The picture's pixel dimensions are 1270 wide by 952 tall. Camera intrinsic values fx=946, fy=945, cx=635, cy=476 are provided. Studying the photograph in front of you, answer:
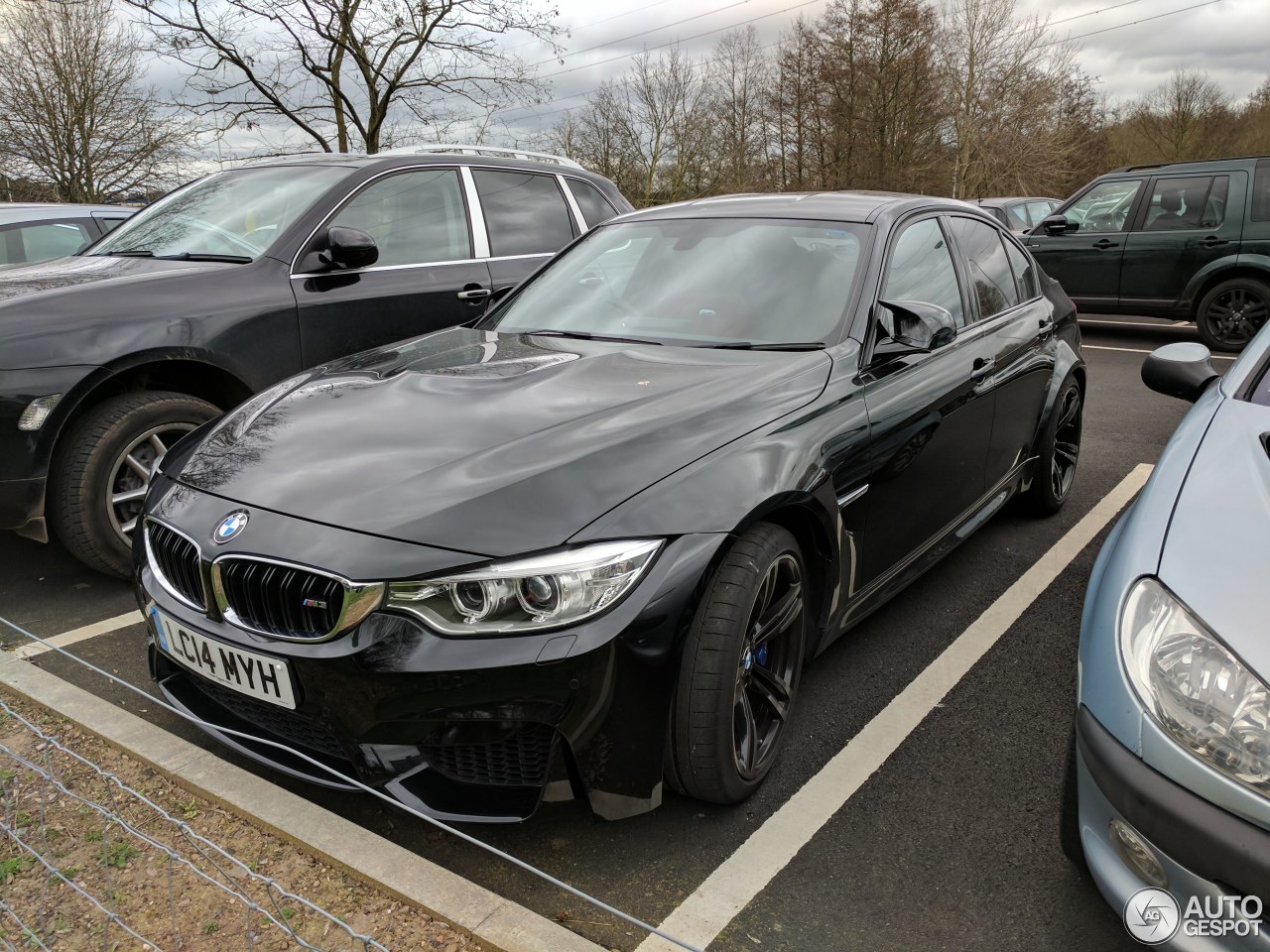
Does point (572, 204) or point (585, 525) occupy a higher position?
point (572, 204)

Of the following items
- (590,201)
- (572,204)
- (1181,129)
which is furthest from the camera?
(1181,129)

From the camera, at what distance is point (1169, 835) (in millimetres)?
1595

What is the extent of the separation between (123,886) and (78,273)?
3009 millimetres

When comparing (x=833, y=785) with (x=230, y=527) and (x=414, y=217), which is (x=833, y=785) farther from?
(x=414, y=217)

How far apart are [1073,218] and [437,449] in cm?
1030

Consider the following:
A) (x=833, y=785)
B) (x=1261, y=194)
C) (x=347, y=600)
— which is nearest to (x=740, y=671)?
(x=833, y=785)

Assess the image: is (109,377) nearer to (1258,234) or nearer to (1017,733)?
(1017,733)

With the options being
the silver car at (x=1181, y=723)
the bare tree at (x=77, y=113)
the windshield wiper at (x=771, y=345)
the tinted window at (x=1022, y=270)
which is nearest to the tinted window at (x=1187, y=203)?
the tinted window at (x=1022, y=270)

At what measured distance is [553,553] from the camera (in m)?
2.06

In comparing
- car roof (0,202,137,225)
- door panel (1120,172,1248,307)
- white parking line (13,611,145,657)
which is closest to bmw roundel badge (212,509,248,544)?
white parking line (13,611,145,657)

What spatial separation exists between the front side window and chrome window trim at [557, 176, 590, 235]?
23.3 feet

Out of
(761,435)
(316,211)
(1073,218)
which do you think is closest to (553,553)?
(761,435)

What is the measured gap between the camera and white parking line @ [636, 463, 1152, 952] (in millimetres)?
2172

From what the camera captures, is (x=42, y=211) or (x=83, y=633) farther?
(x=42, y=211)
